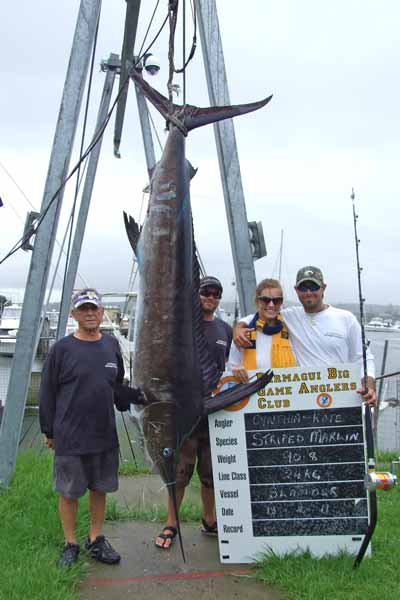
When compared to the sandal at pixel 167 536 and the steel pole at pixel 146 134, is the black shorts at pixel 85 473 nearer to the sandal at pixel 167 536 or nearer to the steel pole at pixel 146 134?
the sandal at pixel 167 536

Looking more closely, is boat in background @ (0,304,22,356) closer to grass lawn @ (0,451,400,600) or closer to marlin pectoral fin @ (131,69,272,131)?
grass lawn @ (0,451,400,600)

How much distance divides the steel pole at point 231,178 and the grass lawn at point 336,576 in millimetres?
1468

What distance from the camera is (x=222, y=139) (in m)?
3.46

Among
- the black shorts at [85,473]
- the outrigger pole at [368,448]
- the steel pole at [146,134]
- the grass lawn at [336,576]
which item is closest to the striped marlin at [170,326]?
the black shorts at [85,473]

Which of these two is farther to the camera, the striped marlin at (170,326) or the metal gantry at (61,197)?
the metal gantry at (61,197)

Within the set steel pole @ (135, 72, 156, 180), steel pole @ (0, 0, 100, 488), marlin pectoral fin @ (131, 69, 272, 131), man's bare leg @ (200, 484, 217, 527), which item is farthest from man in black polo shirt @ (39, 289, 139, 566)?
steel pole @ (135, 72, 156, 180)

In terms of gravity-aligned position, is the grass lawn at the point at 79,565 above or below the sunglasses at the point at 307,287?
below

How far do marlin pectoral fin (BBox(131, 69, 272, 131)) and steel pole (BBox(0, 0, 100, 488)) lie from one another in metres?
0.85

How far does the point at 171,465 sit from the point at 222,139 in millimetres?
2017

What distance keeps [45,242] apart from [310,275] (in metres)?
1.64

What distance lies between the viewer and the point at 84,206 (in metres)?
5.65

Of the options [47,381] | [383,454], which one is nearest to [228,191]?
[47,381]

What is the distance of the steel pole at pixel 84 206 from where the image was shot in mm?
5316

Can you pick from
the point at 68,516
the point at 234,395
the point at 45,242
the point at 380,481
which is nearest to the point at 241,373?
the point at 234,395
